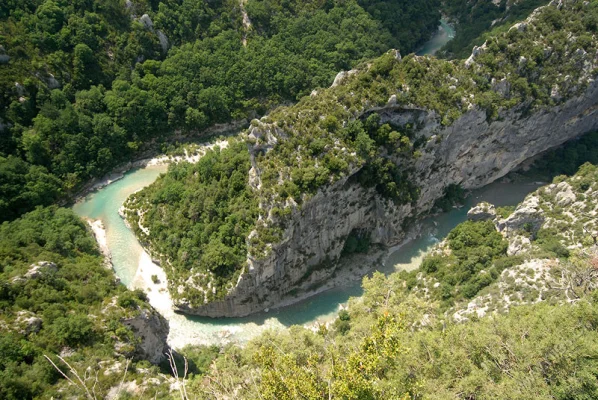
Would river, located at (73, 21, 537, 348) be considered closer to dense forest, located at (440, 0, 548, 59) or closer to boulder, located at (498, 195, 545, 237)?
boulder, located at (498, 195, 545, 237)

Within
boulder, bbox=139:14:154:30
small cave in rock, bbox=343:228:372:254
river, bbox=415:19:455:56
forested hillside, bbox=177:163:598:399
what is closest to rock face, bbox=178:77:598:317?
small cave in rock, bbox=343:228:372:254

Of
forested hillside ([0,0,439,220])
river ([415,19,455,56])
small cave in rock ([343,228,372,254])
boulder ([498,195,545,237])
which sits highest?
forested hillside ([0,0,439,220])

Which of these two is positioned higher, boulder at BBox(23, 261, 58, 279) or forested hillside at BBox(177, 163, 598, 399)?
boulder at BBox(23, 261, 58, 279)

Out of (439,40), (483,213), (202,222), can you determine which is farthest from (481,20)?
(202,222)

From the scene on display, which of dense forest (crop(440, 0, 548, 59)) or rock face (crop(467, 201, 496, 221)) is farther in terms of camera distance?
dense forest (crop(440, 0, 548, 59))

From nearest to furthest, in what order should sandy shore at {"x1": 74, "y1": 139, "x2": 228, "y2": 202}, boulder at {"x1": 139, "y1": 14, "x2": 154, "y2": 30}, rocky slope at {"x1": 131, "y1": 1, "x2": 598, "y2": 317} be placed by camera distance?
rocky slope at {"x1": 131, "y1": 1, "x2": 598, "y2": 317} < sandy shore at {"x1": 74, "y1": 139, "x2": 228, "y2": 202} < boulder at {"x1": 139, "y1": 14, "x2": 154, "y2": 30}

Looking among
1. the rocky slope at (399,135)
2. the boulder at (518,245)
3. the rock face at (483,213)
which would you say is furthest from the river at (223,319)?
the boulder at (518,245)
